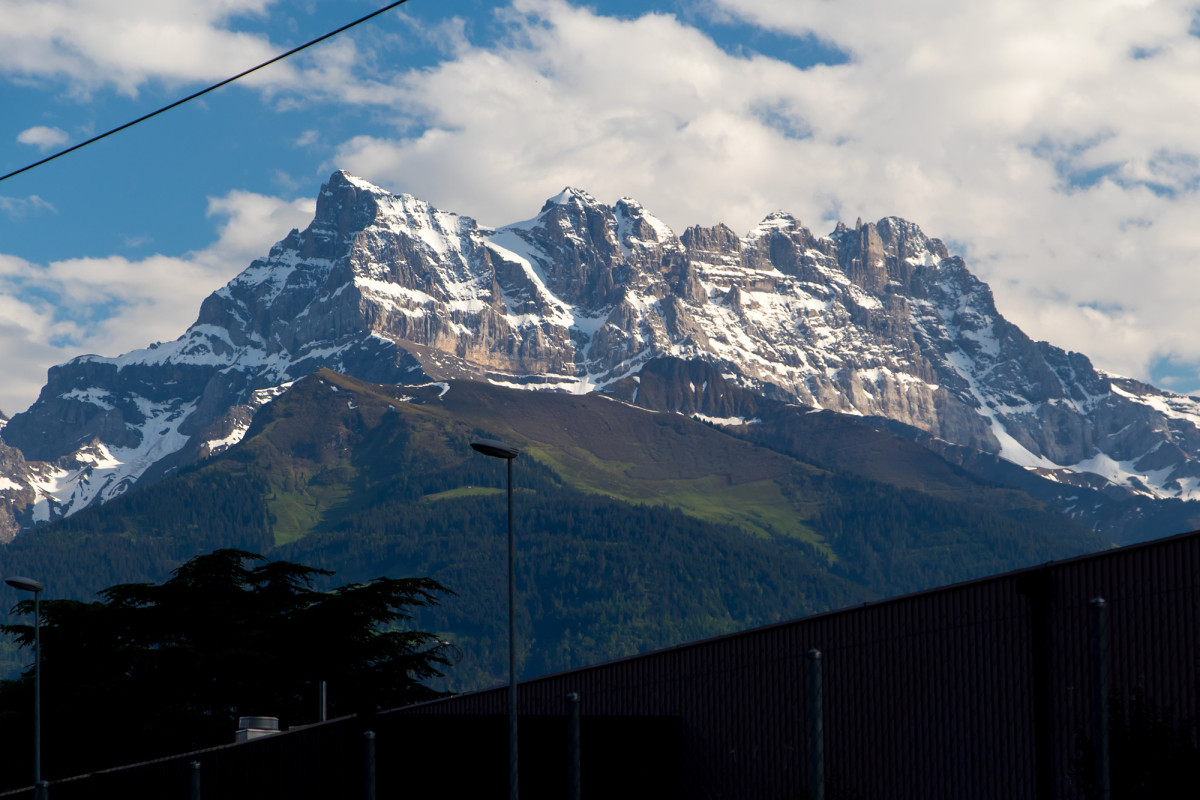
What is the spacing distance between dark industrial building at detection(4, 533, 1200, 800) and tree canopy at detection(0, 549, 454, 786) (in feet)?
113

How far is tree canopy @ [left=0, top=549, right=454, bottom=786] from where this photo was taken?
77812 mm

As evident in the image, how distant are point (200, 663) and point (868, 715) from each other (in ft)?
166

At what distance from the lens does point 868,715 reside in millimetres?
36031

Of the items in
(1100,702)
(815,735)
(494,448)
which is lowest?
(815,735)

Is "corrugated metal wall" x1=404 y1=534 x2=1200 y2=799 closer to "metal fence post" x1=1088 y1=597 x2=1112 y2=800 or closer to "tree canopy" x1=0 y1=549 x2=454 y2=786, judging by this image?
"metal fence post" x1=1088 y1=597 x2=1112 y2=800

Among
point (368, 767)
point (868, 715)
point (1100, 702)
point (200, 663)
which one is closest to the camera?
point (1100, 702)

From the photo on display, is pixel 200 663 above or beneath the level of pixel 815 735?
above

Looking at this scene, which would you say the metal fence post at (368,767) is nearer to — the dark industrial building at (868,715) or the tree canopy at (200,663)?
the dark industrial building at (868,715)

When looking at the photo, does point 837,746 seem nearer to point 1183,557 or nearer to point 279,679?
point 1183,557

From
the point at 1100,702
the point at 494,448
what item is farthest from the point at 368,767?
the point at 1100,702

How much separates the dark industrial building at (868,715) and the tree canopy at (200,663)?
34.6 meters

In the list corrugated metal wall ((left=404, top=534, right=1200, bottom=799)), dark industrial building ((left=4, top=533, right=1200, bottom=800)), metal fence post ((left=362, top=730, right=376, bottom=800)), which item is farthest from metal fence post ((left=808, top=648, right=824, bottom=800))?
corrugated metal wall ((left=404, top=534, right=1200, bottom=799))

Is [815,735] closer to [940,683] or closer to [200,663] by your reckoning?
[940,683]

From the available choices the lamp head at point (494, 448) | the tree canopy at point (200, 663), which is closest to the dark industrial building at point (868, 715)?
the lamp head at point (494, 448)
